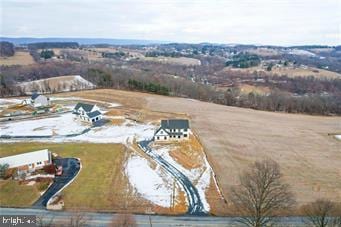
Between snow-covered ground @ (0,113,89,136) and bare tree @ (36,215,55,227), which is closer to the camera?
bare tree @ (36,215,55,227)

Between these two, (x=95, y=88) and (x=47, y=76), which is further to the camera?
(x=47, y=76)

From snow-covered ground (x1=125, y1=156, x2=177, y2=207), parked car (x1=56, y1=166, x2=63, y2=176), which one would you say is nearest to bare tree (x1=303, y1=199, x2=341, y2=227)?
snow-covered ground (x1=125, y1=156, x2=177, y2=207)

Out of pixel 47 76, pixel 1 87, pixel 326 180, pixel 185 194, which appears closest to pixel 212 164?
pixel 185 194

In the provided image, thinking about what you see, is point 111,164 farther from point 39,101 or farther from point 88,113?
point 39,101

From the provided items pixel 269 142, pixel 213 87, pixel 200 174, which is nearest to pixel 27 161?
pixel 200 174

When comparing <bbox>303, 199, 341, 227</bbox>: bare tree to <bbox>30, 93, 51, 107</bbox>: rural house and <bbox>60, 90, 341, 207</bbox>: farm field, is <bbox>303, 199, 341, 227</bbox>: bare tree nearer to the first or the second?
<bbox>60, 90, 341, 207</bbox>: farm field

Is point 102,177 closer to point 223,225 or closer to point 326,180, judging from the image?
point 223,225

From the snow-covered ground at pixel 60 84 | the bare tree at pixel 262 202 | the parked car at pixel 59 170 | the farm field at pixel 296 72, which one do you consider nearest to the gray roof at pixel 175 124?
the parked car at pixel 59 170
